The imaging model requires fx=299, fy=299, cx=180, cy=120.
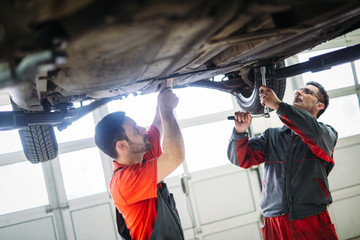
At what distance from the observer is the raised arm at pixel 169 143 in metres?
1.45

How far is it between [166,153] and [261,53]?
0.67 m

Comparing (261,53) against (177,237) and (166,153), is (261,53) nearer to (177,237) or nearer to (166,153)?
(166,153)

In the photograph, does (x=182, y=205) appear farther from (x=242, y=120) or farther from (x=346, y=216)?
(x=346, y=216)

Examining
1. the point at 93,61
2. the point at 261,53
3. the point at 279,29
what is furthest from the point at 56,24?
the point at 261,53

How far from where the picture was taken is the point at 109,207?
3.49 m

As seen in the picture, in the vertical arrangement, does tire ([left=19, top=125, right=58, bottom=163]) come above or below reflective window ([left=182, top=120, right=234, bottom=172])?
above

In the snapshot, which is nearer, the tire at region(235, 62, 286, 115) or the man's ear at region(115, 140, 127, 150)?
the man's ear at region(115, 140, 127, 150)

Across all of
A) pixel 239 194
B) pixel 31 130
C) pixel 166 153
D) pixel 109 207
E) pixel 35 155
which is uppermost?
pixel 31 130

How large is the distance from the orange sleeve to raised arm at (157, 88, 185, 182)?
4 centimetres

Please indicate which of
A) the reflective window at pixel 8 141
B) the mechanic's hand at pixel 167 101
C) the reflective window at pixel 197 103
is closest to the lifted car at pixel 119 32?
the mechanic's hand at pixel 167 101

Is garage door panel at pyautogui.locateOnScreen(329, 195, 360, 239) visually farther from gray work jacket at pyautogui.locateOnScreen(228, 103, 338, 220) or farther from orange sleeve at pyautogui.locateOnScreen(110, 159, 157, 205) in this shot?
orange sleeve at pyautogui.locateOnScreen(110, 159, 157, 205)

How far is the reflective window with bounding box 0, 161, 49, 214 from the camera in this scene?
3314 mm

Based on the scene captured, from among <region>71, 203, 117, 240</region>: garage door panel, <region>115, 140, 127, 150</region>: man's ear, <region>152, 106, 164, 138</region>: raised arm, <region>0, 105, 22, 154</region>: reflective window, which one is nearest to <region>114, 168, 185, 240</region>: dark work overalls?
<region>115, 140, 127, 150</region>: man's ear

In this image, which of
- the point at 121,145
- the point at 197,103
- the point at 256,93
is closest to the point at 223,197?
the point at 197,103
